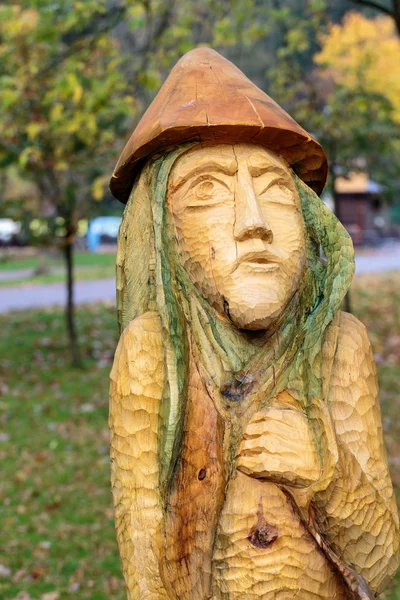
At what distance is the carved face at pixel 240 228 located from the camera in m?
1.50

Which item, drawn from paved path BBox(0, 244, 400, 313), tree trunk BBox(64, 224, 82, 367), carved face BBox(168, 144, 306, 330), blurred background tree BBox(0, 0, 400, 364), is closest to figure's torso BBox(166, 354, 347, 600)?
carved face BBox(168, 144, 306, 330)

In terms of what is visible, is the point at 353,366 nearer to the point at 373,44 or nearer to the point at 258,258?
the point at 258,258

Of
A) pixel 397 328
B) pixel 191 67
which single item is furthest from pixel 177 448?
pixel 397 328

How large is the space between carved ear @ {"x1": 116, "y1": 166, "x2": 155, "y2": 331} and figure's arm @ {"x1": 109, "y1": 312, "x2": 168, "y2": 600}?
0.13 meters

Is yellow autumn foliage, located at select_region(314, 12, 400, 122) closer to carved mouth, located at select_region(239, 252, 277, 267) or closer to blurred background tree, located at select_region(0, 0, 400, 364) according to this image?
blurred background tree, located at select_region(0, 0, 400, 364)

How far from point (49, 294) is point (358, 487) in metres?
11.6

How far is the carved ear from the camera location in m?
1.71

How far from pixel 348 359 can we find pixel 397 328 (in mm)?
7111

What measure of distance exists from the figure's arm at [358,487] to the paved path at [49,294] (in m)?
9.47

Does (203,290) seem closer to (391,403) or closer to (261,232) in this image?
(261,232)

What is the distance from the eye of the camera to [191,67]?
5.59ft

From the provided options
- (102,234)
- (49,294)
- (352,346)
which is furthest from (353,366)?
(102,234)

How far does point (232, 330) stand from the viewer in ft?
5.15

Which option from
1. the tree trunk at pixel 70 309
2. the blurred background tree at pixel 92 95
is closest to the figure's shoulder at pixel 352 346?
the blurred background tree at pixel 92 95
